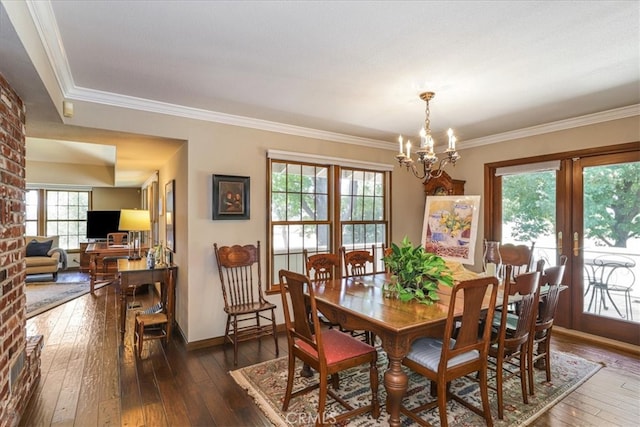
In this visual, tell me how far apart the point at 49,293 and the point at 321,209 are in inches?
205

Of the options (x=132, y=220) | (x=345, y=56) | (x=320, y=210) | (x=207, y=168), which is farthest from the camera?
(x=132, y=220)

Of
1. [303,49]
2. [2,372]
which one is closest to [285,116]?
[303,49]

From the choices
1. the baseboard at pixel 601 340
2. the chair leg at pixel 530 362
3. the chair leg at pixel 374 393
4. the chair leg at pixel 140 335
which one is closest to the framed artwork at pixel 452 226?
the baseboard at pixel 601 340

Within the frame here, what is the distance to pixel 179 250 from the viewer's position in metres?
3.88

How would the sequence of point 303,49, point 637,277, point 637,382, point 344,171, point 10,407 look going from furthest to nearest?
point 344,171 < point 637,277 < point 637,382 < point 303,49 < point 10,407

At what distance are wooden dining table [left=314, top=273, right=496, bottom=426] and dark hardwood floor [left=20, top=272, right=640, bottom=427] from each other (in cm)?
88

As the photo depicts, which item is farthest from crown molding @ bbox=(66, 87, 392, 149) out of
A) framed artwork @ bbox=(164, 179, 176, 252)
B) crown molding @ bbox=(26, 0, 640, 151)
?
framed artwork @ bbox=(164, 179, 176, 252)

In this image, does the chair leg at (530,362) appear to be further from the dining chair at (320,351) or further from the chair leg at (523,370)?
the dining chair at (320,351)

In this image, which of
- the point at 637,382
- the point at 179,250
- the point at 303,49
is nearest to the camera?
the point at 303,49

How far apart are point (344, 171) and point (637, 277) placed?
3.43 metres

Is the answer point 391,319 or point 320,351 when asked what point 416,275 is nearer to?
point 391,319

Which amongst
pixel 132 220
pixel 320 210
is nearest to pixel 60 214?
pixel 132 220

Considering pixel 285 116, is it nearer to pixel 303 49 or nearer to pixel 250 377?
pixel 303 49

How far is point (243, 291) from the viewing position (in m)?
3.72
